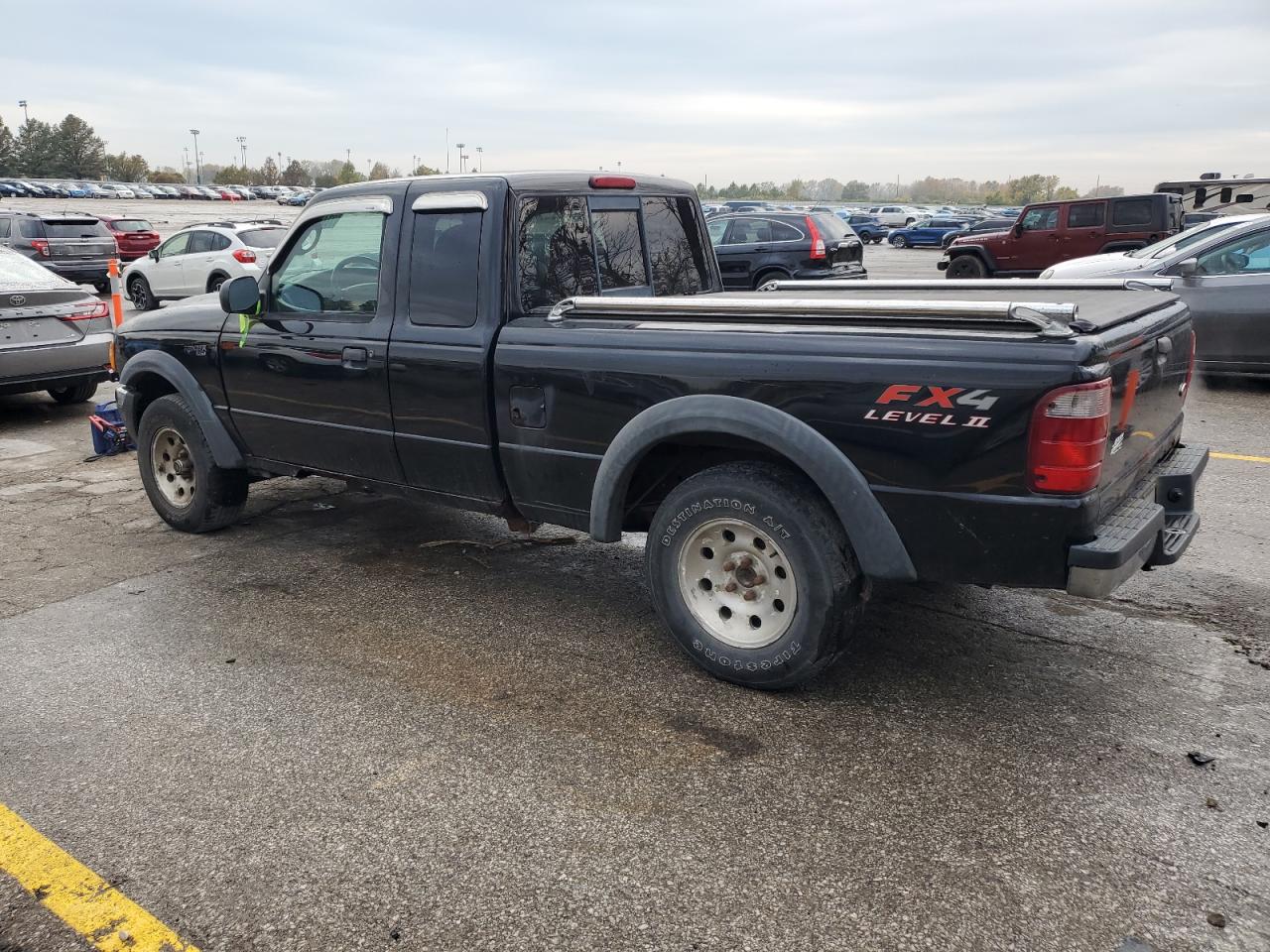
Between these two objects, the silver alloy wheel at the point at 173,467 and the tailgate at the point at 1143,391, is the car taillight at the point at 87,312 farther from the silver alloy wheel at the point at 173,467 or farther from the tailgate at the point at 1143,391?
the tailgate at the point at 1143,391

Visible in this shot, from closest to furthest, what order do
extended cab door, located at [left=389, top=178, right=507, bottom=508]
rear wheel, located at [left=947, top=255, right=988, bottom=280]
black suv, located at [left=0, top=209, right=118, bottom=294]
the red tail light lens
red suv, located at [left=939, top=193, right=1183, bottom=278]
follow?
extended cab door, located at [left=389, top=178, right=507, bottom=508], the red tail light lens, red suv, located at [left=939, top=193, right=1183, bottom=278], black suv, located at [left=0, top=209, right=118, bottom=294], rear wheel, located at [left=947, top=255, right=988, bottom=280]

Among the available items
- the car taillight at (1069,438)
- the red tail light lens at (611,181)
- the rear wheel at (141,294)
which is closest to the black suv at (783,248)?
the rear wheel at (141,294)

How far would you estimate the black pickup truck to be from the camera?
314cm

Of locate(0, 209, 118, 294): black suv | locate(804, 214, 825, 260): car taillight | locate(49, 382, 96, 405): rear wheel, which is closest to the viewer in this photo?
locate(49, 382, 96, 405): rear wheel

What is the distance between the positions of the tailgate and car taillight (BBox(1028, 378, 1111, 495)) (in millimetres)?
143

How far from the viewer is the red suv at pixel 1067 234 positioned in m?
18.5

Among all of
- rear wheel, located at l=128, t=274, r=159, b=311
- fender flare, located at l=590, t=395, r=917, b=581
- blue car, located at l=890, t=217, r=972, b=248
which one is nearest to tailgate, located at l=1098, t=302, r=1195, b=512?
fender flare, located at l=590, t=395, r=917, b=581

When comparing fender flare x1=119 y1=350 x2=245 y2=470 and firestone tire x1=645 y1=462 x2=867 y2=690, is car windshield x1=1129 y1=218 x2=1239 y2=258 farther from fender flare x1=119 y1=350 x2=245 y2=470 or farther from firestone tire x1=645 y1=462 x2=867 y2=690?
fender flare x1=119 y1=350 x2=245 y2=470

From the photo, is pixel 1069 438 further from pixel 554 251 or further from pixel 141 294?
pixel 141 294

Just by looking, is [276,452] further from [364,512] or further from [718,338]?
[718,338]

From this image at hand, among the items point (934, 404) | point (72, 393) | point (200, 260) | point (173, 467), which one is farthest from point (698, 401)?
point (200, 260)

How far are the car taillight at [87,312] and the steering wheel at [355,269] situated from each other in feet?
17.6

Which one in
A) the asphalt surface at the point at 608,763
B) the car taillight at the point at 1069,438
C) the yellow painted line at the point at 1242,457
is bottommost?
the asphalt surface at the point at 608,763

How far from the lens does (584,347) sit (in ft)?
13.0
